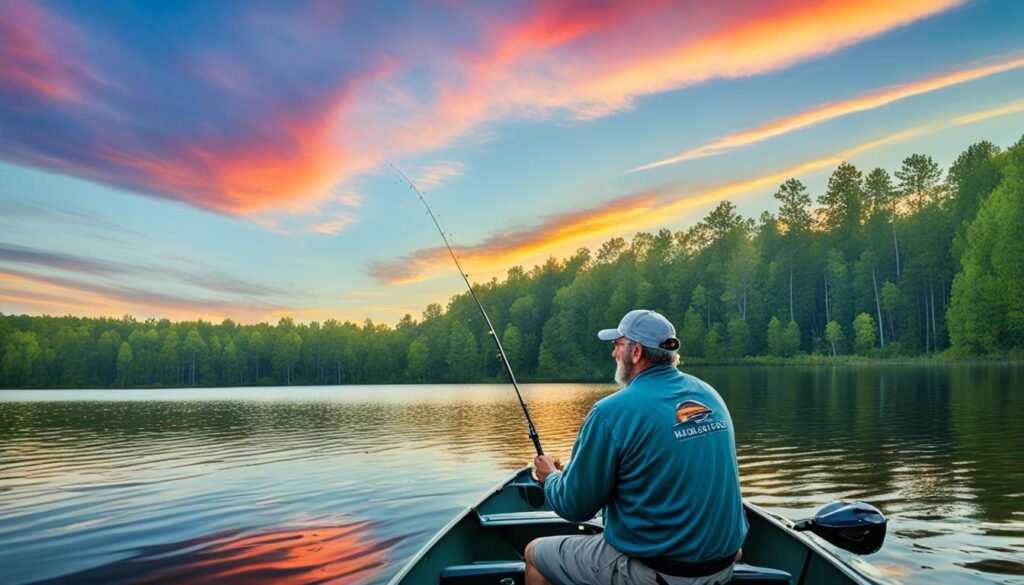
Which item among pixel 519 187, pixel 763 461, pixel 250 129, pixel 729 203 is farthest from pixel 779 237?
pixel 763 461

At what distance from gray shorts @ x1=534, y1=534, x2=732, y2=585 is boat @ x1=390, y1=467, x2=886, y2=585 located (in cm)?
101

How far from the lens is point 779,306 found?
100312 mm

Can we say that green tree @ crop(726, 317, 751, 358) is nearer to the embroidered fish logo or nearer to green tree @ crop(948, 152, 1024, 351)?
green tree @ crop(948, 152, 1024, 351)

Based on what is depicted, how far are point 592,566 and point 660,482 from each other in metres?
0.77

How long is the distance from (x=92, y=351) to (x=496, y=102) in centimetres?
14054

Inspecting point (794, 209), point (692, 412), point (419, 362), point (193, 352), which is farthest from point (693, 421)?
point (193, 352)

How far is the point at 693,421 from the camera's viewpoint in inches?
137

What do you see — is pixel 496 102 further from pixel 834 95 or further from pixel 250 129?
pixel 834 95

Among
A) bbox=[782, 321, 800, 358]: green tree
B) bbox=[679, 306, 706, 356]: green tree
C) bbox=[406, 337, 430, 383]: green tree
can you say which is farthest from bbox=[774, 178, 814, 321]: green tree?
bbox=[406, 337, 430, 383]: green tree

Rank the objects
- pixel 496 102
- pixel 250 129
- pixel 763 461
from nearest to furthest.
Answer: pixel 763 461
pixel 250 129
pixel 496 102

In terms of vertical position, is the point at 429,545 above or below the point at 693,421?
below

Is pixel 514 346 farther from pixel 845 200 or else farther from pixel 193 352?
pixel 193 352

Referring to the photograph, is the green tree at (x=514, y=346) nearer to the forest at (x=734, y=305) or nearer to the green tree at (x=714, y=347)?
the forest at (x=734, y=305)

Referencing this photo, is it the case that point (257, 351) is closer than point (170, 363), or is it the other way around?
point (170, 363)
